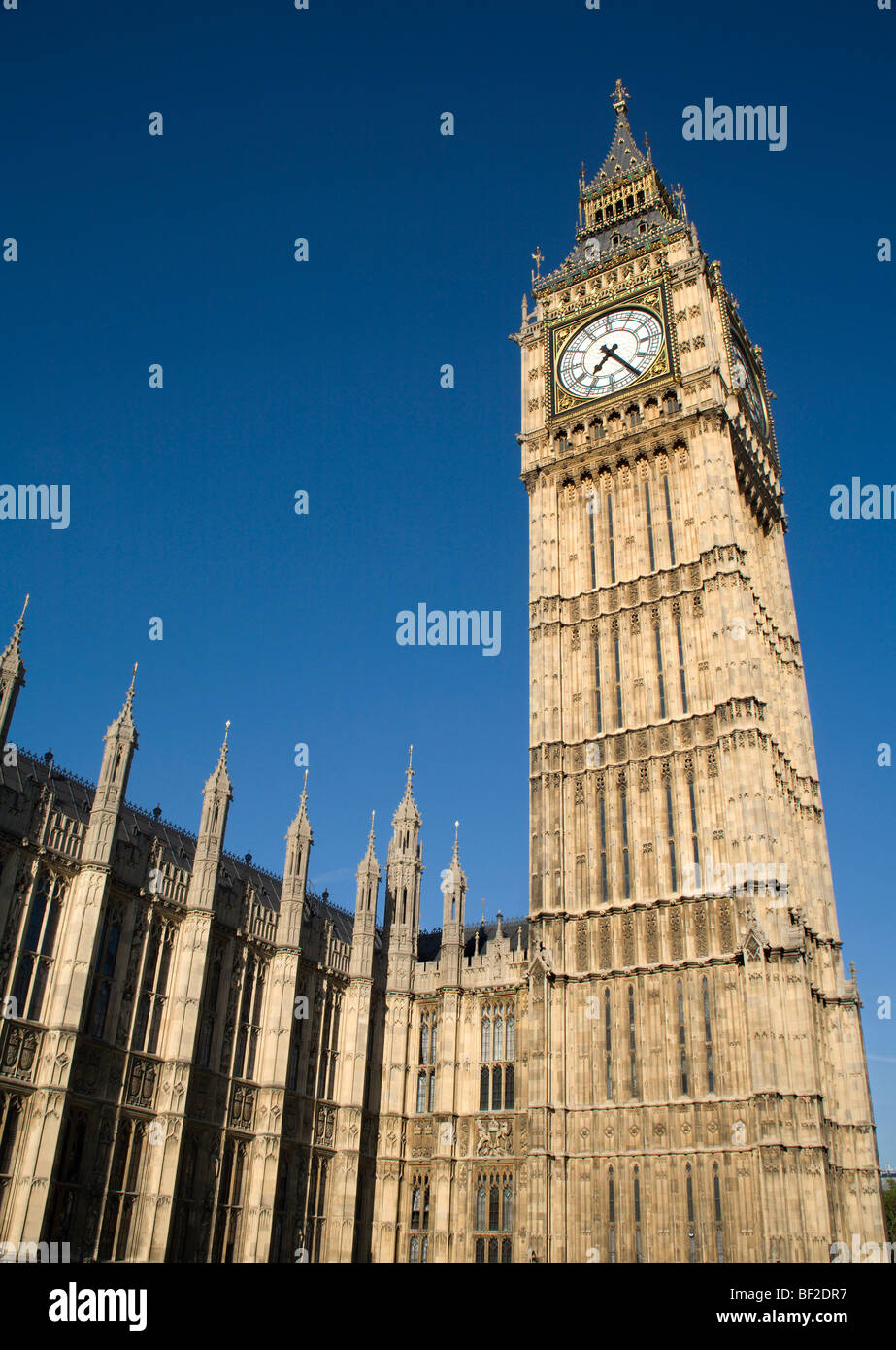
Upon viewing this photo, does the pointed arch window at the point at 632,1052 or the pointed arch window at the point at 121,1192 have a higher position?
the pointed arch window at the point at 632,1052

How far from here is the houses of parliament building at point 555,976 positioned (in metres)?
30.1

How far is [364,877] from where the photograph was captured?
42.7m

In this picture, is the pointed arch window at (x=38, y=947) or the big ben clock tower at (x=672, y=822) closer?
the pointed arch window at (x=38, y=947)

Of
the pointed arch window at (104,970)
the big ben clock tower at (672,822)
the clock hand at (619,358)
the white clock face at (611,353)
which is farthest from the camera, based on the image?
the white clock face at (611,353)

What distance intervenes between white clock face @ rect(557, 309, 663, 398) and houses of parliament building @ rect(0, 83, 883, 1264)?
27cm

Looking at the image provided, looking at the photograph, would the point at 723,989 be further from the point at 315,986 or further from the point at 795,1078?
the point at 315,986

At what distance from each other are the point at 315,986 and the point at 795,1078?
17.5 metres

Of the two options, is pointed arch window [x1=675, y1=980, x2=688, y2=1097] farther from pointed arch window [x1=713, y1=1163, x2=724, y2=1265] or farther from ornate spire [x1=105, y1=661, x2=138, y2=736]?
ornate spire [x1=105, y1=661, x2=138, y2=736]

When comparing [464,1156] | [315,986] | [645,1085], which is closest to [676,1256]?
[645,1085]

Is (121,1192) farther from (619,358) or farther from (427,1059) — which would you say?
(619,358)

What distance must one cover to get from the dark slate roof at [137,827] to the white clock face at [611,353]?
28.8m

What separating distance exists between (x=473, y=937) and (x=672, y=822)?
13.3 m

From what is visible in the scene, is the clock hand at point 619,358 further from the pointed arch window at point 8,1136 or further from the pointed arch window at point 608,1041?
the pointed arch window at point 8,1136

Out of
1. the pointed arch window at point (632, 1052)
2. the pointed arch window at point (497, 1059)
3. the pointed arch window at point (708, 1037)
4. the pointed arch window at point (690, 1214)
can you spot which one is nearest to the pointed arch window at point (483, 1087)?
the pointed arch window at point (497, 1059)
